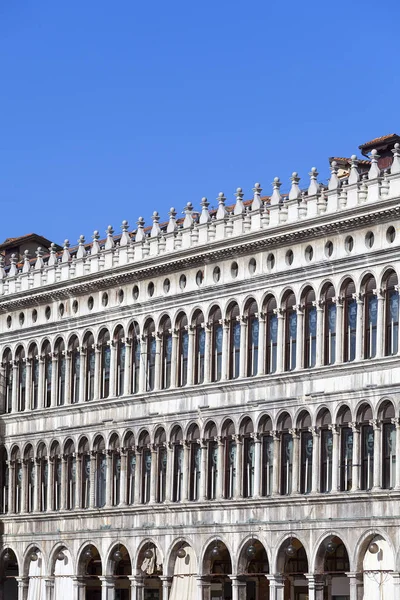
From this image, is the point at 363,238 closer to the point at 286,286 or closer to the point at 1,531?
the point at 286,286

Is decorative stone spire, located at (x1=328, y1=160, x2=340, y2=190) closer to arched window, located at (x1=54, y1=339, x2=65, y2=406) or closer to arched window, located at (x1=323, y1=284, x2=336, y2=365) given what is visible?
arched window, located at (x1=323, y1=284, x2=336, y2=365)

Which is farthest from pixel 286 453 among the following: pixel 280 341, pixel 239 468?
pixel 280 341

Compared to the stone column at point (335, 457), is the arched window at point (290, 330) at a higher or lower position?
higher

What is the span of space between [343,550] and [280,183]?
36.9 feet

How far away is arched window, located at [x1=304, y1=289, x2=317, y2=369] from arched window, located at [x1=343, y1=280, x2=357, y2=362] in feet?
5.18

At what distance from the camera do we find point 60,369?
252ft

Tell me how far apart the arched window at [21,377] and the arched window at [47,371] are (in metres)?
1.54

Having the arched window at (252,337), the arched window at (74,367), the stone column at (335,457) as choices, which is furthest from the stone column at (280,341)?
the arched window at (74,367)

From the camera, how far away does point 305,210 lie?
63.8 m

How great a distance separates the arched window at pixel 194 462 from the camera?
68750mm

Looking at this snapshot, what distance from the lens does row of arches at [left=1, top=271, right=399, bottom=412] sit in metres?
61.4

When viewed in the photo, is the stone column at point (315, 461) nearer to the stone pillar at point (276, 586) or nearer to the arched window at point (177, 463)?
the stone pillar at point (276, 586)

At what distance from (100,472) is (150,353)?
4934 millimetres

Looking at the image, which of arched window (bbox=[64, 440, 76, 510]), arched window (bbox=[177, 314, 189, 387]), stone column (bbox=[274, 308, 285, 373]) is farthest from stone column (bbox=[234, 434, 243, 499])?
arched window (bbox=[64, 440, 76, 510])
